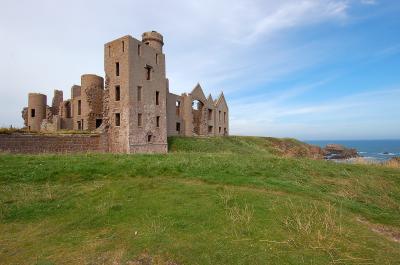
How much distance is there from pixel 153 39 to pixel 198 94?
531 inches

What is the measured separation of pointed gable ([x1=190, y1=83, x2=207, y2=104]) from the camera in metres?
44.5

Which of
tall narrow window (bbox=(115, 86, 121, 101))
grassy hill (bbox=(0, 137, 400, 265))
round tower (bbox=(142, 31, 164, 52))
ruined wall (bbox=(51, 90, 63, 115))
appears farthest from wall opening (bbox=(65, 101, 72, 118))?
grassy hill (bbox=(0, 137, 400, 265))

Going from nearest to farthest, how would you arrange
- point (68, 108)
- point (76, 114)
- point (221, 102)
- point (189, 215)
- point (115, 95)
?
point (189, 215) < point (115, 95) < point (76, 114) < point (68, 108) < point (221, 102)

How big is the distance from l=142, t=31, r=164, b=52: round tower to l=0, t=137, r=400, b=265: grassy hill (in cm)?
2310

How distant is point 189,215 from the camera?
327 inches

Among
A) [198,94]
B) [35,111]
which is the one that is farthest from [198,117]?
[35,111]

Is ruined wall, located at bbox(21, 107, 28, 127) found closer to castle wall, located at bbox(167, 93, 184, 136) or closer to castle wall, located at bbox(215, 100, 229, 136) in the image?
castle wall, located at bbox(167, 93, 184, 136)

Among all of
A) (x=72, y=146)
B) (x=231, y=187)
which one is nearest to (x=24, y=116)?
(x=72, y=146)

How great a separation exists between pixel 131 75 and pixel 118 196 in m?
20.1

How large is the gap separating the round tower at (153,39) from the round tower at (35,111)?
1786 cm

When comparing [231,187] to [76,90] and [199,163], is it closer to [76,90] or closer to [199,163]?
[199,163]

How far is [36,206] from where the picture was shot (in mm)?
9570

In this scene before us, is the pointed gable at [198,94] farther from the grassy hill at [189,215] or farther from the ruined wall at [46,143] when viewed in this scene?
the grassy hill at [189,215]

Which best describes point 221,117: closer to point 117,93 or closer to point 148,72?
point 148,72
